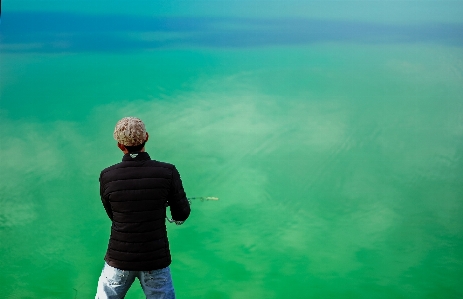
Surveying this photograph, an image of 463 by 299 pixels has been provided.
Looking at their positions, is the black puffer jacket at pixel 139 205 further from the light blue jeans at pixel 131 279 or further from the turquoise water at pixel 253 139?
the turquoise water at pixel 253 139

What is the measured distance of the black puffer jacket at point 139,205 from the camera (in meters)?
1.79

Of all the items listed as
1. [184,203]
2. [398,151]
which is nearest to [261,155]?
[398,151]

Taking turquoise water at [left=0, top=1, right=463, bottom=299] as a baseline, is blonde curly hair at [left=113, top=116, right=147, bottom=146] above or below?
below

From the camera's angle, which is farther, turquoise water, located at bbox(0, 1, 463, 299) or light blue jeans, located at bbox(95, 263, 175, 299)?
turquoise water, located at bbox(0, 1, 463, 299)

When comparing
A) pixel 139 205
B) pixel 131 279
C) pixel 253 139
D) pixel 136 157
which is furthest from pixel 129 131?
pixel 253 139

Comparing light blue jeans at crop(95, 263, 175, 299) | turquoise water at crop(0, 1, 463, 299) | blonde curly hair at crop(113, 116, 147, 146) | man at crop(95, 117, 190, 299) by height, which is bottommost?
light blue jeans at crop(95, 263, 175, 299)

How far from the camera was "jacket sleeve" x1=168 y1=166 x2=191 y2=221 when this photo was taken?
1.81m

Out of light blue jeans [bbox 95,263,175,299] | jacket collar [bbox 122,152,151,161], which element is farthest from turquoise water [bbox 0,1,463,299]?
jacket collar [bbox 122,152,151,161]

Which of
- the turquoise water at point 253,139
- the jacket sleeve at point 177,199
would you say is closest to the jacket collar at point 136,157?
the jacket sleeve at point 177,199

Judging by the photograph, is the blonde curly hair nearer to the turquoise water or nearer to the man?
the man

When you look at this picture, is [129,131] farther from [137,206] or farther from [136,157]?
[137,206]

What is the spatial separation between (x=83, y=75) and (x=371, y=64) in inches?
80.7

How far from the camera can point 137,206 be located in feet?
5.89

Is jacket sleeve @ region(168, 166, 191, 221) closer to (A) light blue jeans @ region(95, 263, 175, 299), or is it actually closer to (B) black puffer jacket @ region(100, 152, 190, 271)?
(B) black puffer jacket @ region(100, 152, 190, 271)
